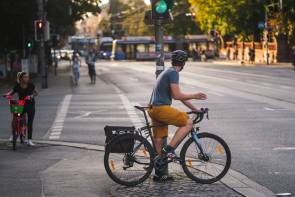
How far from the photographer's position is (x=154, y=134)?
903 cm

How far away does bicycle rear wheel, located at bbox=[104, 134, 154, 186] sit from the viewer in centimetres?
877

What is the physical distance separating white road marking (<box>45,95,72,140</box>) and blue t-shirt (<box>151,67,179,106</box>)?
586 centimetres

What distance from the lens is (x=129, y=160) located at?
29.2ft

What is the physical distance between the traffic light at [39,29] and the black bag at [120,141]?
81.6ft

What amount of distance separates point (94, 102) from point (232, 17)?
56.2 metres

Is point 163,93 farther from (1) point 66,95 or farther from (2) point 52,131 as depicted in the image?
(1) point 66,95

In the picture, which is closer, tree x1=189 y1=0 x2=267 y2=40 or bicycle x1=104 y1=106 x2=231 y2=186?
bicycle x1=104 y1=106 x2=231 y2=186

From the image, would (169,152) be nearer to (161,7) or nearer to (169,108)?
(169,108)

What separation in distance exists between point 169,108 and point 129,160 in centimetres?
78

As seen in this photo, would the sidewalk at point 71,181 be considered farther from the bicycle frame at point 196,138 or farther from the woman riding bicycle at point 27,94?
the woman riding bicycle at point 27,94

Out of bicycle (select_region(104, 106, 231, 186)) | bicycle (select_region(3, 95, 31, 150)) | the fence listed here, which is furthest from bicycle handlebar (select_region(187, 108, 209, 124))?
the fence

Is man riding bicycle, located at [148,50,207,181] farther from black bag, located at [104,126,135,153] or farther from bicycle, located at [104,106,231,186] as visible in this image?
black bag, located at [104,126,135,153]

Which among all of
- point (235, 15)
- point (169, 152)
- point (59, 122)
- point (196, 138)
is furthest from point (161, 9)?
point (235, 15)

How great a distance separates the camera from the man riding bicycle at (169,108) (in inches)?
346
